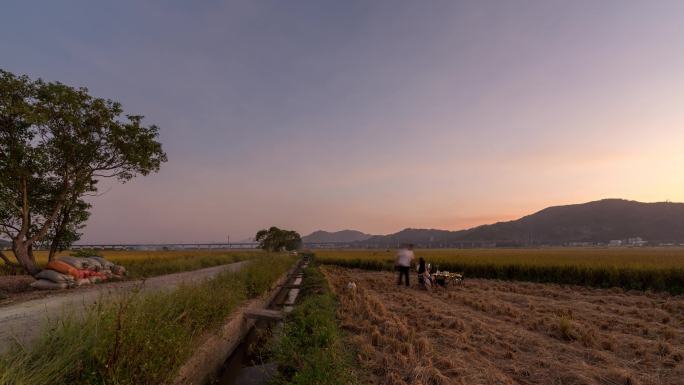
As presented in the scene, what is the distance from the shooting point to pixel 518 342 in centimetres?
652

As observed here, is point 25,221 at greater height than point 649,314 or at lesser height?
greater

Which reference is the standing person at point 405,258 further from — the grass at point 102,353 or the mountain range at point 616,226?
the mountain range at point 616,226

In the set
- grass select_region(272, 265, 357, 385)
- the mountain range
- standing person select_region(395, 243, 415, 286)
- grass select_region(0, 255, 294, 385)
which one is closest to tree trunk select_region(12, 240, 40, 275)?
grass select_region(0, 255, 294, 385)

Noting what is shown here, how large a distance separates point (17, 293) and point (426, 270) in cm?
1484

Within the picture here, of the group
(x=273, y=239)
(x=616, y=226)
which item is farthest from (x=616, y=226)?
(x=273, y=239)

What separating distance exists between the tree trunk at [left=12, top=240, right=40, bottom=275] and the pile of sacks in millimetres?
707

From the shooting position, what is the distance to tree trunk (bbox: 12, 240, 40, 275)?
41.7 ft

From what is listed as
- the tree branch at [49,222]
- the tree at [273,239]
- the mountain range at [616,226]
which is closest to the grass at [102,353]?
the tree branch at [49,222]

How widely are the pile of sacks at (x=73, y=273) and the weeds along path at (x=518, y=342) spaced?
1034 centimetres

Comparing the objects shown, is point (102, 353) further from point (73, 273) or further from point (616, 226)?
point (616, 226)

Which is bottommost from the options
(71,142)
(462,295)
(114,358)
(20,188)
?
(462,295)

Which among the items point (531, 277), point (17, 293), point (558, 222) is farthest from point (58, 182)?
point (558, 222)

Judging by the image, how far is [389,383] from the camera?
4.67 m

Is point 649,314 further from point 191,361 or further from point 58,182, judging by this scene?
point 58,182
